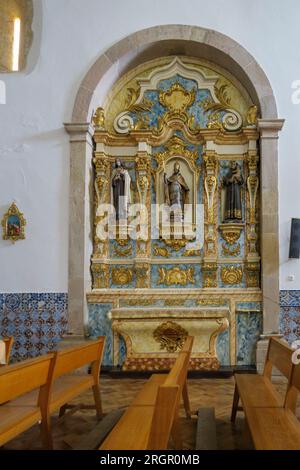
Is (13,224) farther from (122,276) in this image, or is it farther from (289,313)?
(289,313)

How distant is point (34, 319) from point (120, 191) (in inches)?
96.0

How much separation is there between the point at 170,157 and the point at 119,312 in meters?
2.75

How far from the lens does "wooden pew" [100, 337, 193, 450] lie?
7.83ft

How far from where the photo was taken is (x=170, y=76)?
31.6ft

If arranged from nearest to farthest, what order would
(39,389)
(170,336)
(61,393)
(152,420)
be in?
(152,420) < (39,389) < (61,393) < (170,336)

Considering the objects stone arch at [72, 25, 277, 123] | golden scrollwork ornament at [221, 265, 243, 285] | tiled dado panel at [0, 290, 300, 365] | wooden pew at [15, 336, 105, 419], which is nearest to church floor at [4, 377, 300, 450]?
wooden pew at [15, 336, 105, 419]

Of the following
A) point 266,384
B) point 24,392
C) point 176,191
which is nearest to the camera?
point 24,392

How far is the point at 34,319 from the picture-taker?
8.70 m

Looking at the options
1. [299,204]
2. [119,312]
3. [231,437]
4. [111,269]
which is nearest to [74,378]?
[231,437]

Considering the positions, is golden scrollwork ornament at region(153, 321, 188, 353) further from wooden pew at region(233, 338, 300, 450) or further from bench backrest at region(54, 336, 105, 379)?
wooden pew at region(233, 338, 300, 450)

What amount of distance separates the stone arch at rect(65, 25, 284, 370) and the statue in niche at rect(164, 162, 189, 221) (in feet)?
4.11

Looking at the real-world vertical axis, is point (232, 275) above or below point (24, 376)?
above

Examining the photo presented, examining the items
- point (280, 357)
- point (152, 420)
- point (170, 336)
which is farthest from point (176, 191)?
point (152, 420)
